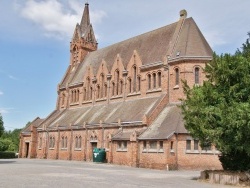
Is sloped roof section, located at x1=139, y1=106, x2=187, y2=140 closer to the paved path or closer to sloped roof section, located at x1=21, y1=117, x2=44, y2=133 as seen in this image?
the paved path

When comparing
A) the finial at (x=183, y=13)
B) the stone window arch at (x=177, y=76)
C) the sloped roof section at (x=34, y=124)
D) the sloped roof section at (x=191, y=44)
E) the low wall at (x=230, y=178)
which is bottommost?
the low wall at (x=230, y=178)

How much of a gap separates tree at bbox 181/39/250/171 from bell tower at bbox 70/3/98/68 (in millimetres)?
39856

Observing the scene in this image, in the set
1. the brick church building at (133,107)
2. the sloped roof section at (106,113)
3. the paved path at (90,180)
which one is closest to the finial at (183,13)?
the brick church building at (133,107)

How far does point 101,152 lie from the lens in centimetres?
3716

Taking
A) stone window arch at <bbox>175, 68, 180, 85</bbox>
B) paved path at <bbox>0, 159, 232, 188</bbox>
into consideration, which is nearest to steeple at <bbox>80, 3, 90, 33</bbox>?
stone window arch at <bbox>175, 68, 180, 85</bbox>

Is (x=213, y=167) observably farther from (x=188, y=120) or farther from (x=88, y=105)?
(x=88, y=105)

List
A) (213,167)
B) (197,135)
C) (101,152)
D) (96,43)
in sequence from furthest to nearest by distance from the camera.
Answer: (96,43) < (101,152) < (213,167) < (197,135)

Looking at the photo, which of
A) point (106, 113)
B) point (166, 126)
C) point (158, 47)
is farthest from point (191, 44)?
point (106, 113)

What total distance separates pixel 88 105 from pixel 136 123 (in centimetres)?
1613

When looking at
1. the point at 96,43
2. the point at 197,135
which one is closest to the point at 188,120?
the point at 197,135

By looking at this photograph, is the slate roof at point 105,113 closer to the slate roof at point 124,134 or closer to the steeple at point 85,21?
the slate roof at point 124,134

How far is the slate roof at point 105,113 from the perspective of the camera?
3612 centimetres

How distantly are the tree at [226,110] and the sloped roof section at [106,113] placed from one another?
14550 mm

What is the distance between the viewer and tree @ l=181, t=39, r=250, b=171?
1772 centimetres
